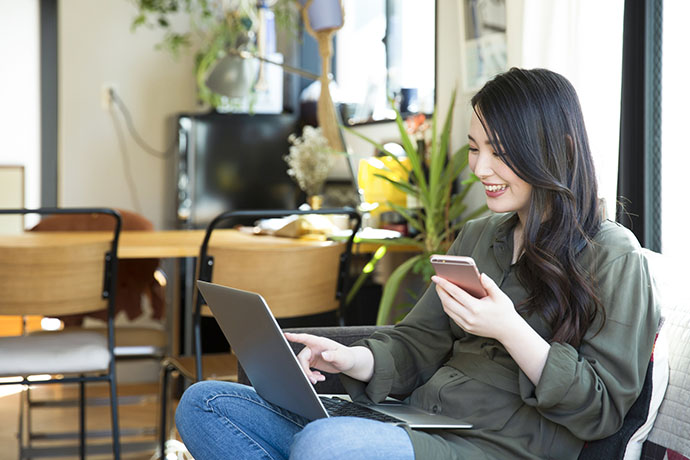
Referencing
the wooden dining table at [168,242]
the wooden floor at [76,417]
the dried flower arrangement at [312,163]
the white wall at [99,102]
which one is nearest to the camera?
the wooden dining table at [168,242]

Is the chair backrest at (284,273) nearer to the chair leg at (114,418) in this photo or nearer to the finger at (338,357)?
the chair leg at (114,418)

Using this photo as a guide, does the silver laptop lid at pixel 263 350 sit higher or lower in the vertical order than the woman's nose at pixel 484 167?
lower

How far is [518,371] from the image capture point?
4.66 feet

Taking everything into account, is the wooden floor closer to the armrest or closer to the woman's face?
the armrest

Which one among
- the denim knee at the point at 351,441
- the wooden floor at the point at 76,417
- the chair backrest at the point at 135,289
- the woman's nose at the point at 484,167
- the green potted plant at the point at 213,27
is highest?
the green potted plant at the point at 213,27

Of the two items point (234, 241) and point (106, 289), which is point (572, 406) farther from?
point (234, 241)

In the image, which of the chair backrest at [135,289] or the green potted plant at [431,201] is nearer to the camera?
the green potted plant at [431,201]

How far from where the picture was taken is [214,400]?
150 centimetres

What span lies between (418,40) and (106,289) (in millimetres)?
2006

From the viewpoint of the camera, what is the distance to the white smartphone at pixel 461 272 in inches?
48.2

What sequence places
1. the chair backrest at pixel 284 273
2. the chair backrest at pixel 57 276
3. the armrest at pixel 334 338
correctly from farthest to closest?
1. the chair backrest at pixel 284 273
2. the chair backrest at pixel 57 276
3. the armrest at pixel 334 338

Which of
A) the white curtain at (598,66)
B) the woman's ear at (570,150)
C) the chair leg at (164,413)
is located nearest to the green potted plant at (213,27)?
the chair leg at (164,413)

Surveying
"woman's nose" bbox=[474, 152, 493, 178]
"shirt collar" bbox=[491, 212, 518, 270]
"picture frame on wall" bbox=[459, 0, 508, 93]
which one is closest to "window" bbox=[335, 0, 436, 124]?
"picture frame on wall" bbox=[459, 0, 508, 93]

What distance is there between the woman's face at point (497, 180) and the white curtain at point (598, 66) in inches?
26.6
